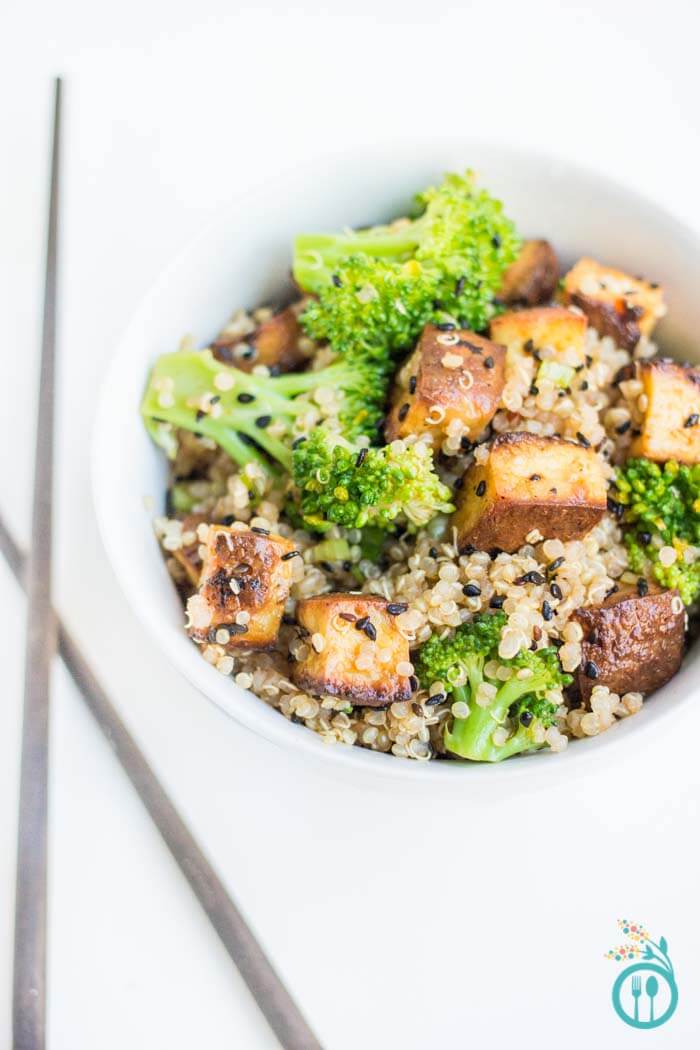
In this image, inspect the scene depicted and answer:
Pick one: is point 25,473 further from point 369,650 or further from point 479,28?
point 479,28

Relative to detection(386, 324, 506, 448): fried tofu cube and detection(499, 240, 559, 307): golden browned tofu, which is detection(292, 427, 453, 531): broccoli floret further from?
detection(499, 240, 559, 307): golden browned tofu

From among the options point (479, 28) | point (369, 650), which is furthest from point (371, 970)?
point (479, 28)

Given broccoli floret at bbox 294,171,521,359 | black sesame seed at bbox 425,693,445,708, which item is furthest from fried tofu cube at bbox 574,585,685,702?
broccoli floret at bbox 294,171,521,359

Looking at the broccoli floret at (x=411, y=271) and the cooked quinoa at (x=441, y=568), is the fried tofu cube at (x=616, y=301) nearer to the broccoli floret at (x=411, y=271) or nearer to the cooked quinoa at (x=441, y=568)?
the cooked quinoa at (x=441, y=568)

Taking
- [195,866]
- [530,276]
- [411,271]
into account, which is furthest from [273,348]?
[195,866]

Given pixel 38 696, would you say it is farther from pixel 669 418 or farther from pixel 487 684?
pixel 669 418
